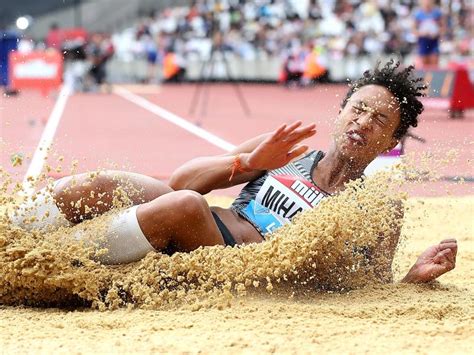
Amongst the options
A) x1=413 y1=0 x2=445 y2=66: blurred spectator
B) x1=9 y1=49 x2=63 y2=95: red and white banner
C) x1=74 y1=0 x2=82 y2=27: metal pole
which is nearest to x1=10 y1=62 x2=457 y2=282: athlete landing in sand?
x1=9 y1=49 x2=63 y2=95: red and white banner

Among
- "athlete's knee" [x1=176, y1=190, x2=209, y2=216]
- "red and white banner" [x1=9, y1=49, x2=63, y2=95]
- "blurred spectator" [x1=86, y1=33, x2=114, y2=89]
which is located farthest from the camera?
"blurred spectator" [x1=86, y1=33, x2=114, y2=89]

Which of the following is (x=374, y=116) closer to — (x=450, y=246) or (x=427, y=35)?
(x=450, y=246)

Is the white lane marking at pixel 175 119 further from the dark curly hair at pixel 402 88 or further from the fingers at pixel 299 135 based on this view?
the fingers at pixel 299 135

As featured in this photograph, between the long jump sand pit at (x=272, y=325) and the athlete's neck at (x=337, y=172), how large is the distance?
1.55ft

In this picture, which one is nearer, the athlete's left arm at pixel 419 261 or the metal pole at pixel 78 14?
the athlete's left arm at pixel 419 261

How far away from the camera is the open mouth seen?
3975 mm

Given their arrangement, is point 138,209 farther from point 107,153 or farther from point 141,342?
point 107,153

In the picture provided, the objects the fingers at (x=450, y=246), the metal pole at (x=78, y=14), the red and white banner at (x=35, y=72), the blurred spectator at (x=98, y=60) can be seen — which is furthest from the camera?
the metal pole at (x=78, y=14)

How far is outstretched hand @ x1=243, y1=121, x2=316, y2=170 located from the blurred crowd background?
747 inches

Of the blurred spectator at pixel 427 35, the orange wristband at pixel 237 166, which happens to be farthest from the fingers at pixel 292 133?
the blurred spectator at pixel 427 35

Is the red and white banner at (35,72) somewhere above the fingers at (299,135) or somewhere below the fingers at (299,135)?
below

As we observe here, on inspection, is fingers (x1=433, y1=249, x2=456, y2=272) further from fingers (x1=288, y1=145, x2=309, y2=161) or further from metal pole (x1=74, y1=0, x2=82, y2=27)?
metal pole (x1=74, y1=0, x2=82, y2=27)

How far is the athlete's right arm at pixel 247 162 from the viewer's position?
379 centimetres

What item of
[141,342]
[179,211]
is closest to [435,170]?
[179,211]
